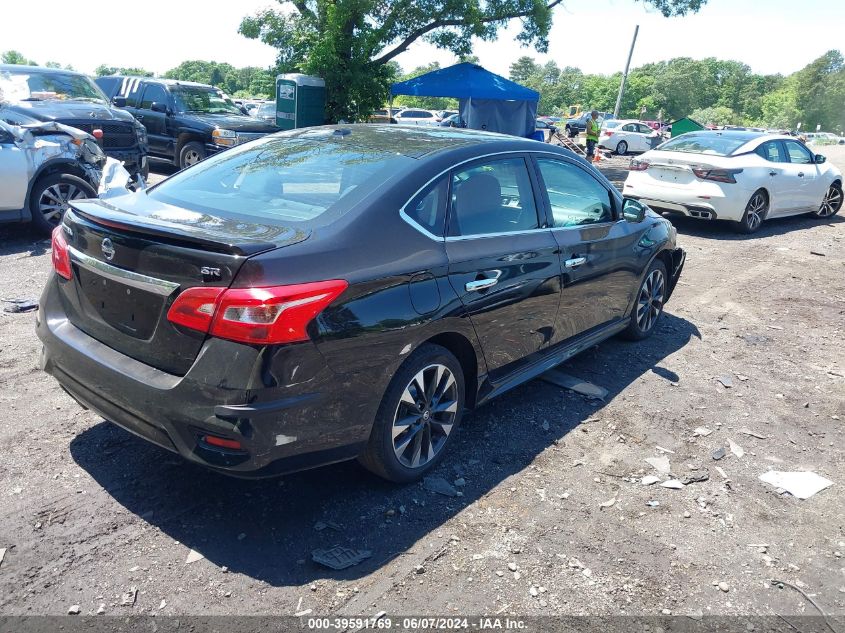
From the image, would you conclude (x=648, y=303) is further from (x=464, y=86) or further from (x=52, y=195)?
(x=464, y=86)

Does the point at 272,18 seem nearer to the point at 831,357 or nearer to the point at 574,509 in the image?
the point at 831,357

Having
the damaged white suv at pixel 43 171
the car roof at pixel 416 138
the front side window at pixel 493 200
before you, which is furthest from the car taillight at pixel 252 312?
the damaged white suv at pixel 43 171

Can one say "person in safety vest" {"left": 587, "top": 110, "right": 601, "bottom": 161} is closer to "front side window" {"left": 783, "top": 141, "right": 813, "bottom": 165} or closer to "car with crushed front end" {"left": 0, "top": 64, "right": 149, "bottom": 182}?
"front side window" {"left": 783, "top": 141, "right": 813, "bottom": 165}

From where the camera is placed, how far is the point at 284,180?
11.7 feet

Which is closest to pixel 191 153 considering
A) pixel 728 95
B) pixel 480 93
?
pixel 480 93

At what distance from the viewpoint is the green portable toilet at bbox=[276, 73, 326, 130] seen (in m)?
17.3

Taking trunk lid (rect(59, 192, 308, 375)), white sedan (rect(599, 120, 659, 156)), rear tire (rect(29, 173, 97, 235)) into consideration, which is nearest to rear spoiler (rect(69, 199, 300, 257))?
trunk lid (rect(59, 192, 308, 375))

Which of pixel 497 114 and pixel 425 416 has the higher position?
pixel 497 114

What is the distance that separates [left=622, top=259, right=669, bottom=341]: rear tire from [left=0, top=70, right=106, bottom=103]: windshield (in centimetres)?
1028

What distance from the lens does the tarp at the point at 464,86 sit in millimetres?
18062

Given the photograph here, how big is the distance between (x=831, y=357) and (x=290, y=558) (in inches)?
205

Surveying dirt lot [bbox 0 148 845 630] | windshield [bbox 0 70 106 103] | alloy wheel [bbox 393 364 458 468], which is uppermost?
windshield [bbox 0 70 106 103]

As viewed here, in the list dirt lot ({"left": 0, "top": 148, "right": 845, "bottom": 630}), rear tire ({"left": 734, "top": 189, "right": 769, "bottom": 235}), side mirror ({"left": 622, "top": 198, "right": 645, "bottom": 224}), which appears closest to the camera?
dirt lot ({"left": 0, "top": 148, "right": 845, "bottom": 630})

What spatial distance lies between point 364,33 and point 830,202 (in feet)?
40.2
